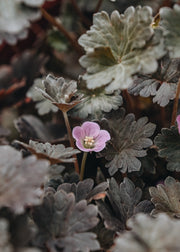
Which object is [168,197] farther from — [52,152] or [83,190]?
[52,152]

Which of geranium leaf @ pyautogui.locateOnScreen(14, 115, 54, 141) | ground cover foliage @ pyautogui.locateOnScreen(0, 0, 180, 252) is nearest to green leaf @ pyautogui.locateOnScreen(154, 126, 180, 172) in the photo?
ground cover foliage @ pyautogui.locateOnScreen(0, 0, 180, 252)

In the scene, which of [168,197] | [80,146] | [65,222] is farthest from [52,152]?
[168,197]

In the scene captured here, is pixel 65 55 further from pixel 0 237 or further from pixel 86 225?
pixel 0 237

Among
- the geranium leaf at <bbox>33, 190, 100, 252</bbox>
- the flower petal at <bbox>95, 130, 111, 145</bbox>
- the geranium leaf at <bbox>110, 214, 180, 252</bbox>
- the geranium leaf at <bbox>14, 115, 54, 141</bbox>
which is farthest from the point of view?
the geranium leaf at <bbox>14, 115, 54, 141</bbox>

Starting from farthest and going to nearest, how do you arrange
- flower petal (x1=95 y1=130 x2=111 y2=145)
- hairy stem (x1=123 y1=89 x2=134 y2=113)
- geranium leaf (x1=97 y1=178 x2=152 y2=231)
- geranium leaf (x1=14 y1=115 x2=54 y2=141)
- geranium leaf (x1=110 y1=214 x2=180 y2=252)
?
geranium leaf (x1=14 y1=115 x2=54 y2=141)
hairy stem (x1=123 y1=89 x2=134 y2=113)
flower petal (x1=95 y1=130 x2=111 y2=145)
geranium leaf (x1=97 y1=178 x2=152 y2=231)
geranium leaf (x1=110 y1=214 x2=180 y2=252)

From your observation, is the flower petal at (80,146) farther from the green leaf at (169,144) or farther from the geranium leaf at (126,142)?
the green leaf at (169,144)

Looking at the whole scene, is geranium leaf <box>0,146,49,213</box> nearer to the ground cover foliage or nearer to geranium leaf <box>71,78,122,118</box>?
the ground cover foliage
